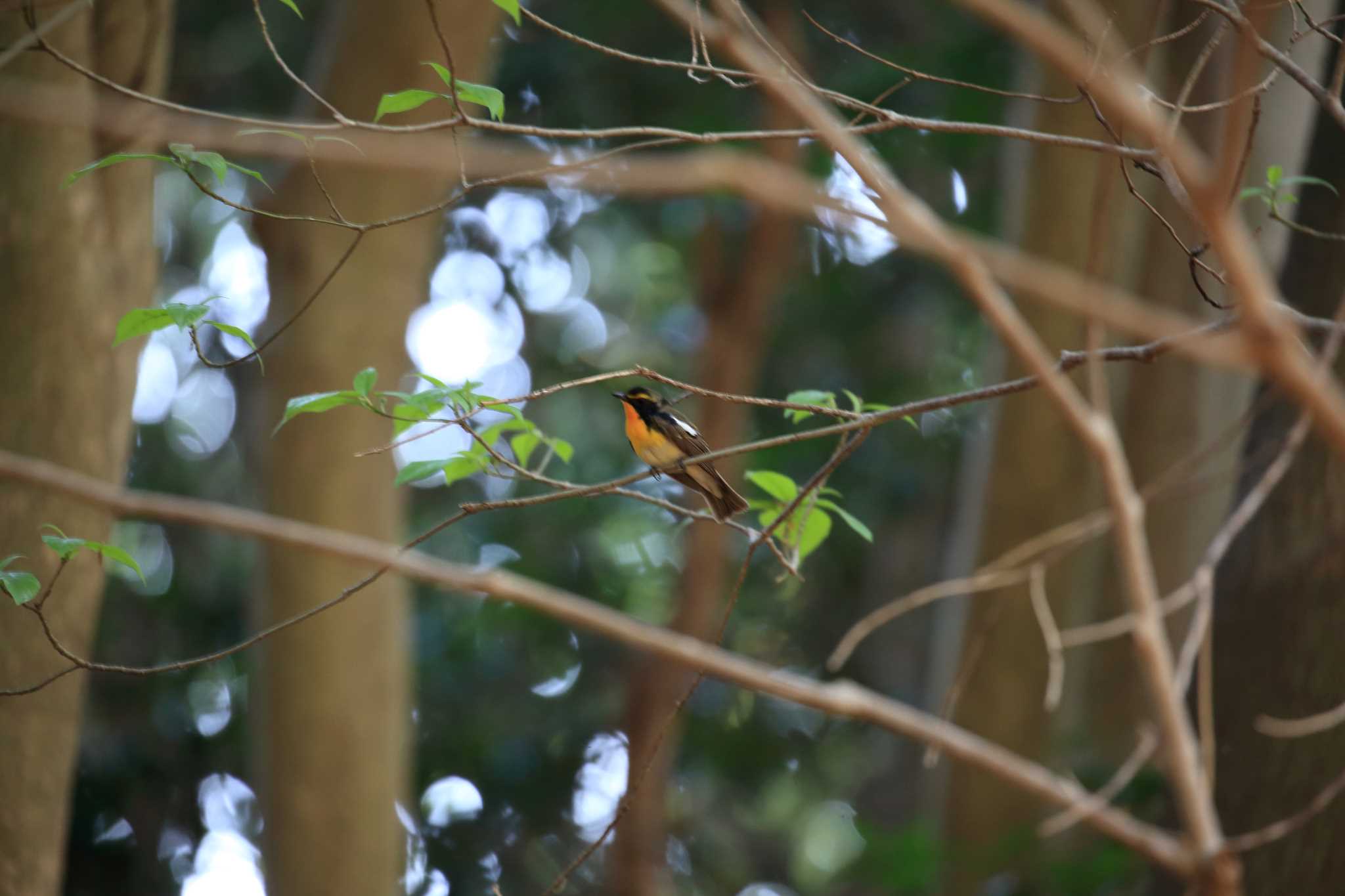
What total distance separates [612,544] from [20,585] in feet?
26.4

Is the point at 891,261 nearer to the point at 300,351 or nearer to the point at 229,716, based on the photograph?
the point at 300,351

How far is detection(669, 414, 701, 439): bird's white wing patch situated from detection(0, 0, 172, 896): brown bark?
7.04 ft

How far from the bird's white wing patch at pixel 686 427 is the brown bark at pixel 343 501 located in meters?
1.82

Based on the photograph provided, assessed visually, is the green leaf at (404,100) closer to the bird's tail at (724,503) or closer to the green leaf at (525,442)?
the green leaf at (525,442)

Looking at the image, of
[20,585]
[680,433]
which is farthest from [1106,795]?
[680,433]

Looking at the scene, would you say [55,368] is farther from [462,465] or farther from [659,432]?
[659,432]

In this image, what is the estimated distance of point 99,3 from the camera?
3.94 meters

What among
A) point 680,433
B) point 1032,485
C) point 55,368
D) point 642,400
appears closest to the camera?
point 55,368

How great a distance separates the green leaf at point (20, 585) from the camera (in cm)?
235

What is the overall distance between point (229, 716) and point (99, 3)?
271 inches

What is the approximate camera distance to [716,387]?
26.2 feet

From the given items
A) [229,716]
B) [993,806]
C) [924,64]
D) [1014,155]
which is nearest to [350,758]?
[993,806]

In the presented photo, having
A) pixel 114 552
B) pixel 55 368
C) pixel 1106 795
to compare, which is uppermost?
pixel 1106 795

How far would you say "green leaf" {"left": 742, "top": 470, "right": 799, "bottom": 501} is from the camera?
2.68 meters
